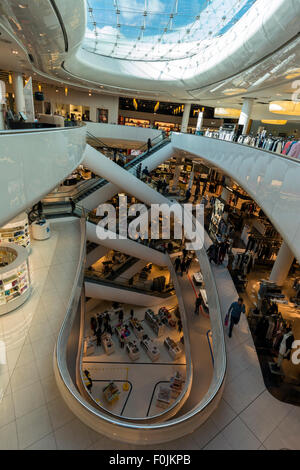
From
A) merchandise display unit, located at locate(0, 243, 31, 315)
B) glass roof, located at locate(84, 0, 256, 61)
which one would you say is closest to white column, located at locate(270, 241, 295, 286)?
merchandise display unit, located at locate(0, 243, 31, 315)

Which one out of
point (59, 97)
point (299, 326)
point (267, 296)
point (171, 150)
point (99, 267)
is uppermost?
point (59, 97)

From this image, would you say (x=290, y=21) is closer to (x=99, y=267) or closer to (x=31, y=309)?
(x=31, y=309)

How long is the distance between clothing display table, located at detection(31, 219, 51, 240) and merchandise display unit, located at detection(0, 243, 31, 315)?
9.42 ft

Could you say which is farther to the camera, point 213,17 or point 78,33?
point 213,17

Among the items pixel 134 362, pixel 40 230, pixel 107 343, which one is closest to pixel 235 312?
pixel 134 362

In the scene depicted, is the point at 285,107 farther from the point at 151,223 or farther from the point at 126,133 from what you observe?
the point at 126,133

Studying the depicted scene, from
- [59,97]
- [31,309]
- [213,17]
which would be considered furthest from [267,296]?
[59,97]

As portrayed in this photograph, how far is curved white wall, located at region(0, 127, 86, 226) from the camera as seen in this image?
3.78 m

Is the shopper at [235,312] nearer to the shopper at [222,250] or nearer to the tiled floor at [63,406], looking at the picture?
the tiled floor at [63,406]

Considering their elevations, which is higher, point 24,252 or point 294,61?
point 294,61

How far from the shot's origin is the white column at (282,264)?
9000 mm

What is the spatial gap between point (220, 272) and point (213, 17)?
1305cm

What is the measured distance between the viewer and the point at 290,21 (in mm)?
6969

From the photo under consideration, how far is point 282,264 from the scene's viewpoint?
30.2ft
